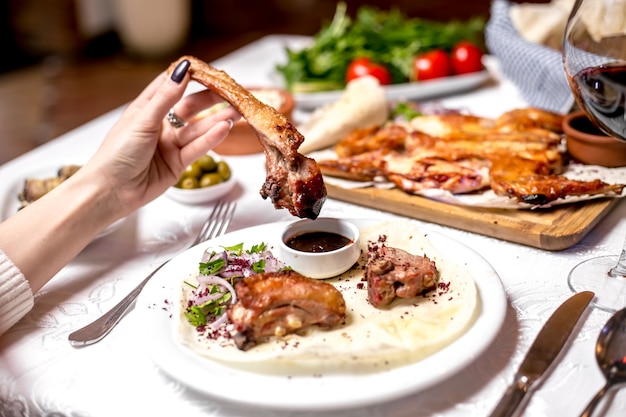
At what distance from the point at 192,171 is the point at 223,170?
12 cm

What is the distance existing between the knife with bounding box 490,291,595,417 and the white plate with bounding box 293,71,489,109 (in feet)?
6.38

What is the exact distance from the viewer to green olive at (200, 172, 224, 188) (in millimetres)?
2482

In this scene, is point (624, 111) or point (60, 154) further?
point (60, 154)

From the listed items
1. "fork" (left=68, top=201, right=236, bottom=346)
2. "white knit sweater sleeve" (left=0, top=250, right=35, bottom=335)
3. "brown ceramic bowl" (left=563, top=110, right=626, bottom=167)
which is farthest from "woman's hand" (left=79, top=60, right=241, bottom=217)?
"brown ceramic bowl" (left=563, top=110, right=626, bottom=167)

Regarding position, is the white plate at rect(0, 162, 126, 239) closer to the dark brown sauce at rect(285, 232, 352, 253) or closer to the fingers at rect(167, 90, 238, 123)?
the fingers at rect(167, 90, 238, 123)

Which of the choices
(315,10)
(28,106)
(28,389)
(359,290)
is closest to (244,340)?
(359,290)

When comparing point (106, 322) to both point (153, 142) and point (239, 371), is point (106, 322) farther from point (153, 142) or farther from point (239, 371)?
point (153, 142)

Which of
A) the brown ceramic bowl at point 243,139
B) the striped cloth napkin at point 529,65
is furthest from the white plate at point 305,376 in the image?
the striped cloth napkin at point 529,65

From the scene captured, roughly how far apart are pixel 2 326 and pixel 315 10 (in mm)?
9790

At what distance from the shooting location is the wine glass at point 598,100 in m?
1.69

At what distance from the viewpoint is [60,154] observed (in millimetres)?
2984

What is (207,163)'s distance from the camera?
253 cm

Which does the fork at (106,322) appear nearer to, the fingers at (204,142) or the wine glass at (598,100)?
the fingers at (204,142)

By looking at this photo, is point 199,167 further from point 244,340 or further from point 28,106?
point 28,106
